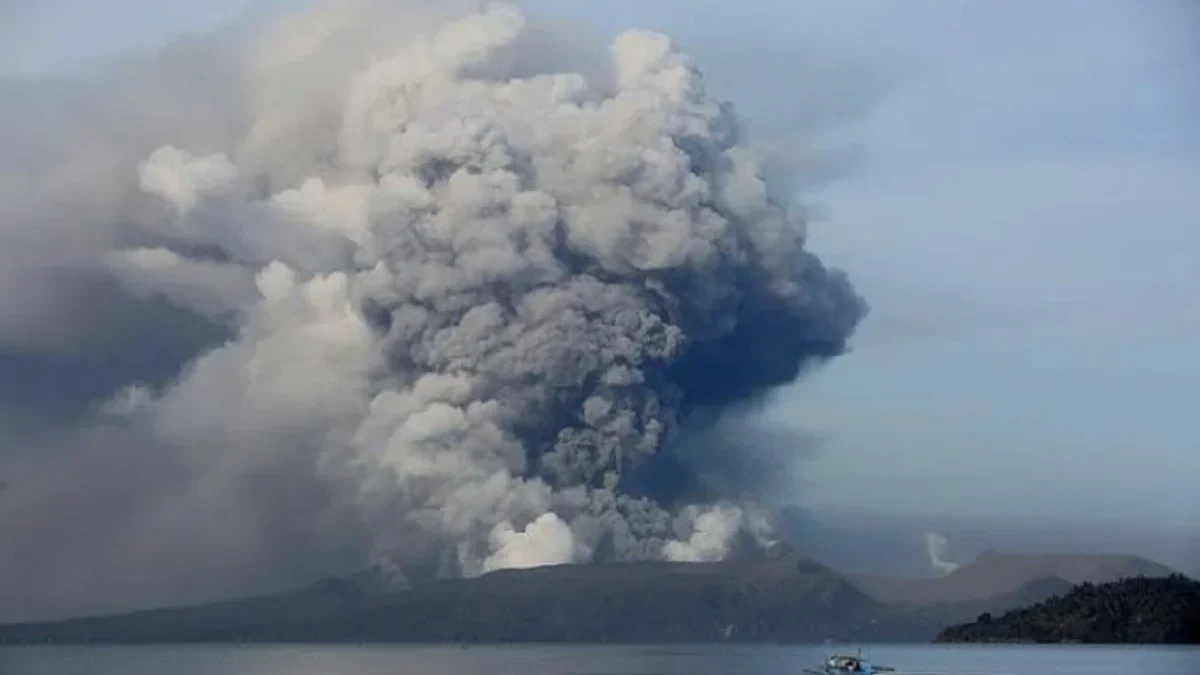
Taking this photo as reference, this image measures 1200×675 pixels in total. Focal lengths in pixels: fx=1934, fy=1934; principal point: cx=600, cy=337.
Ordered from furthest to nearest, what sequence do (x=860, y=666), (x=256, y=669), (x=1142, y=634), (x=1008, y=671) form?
1. (x=1142, y=634)
2. (x=256, y=669)
3. (x=1008, y=671)
4. (x=860, y=666)

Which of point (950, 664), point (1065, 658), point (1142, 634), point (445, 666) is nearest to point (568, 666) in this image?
point (445, 666)

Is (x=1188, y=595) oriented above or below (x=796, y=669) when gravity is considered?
above

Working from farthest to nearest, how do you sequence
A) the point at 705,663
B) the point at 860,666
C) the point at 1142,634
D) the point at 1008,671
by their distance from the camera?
the point at 1142,634
the point at 705,663
the point at 1008,671
the point at 860,666

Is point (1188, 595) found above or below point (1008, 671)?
above

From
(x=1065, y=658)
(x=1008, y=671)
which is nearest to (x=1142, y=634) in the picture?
(x=1065, y=658)

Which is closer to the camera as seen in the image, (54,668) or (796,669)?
(796,669)

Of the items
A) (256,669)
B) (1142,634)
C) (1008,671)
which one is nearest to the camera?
(1008,671)

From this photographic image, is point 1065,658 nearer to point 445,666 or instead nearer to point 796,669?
point 796,669

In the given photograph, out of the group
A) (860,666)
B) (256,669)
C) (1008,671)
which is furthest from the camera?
(256,669)

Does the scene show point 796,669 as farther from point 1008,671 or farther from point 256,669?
point 256,669
